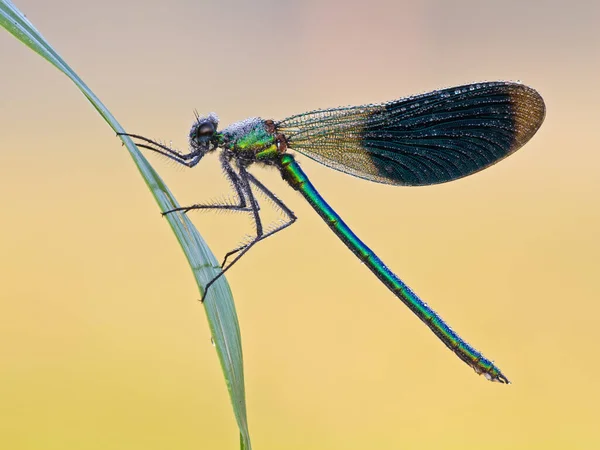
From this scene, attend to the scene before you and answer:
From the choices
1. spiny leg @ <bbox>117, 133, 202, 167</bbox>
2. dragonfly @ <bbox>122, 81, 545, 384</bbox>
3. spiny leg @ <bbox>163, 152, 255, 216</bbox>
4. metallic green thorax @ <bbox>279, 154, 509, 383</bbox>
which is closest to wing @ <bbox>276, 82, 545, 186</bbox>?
dragonfly @ <bbox>122, 81, 545, 384</bbox>

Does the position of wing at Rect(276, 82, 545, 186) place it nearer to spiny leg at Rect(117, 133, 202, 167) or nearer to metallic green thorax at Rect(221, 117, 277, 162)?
metallic green thorax at Rect(221, 117, 277, 162)

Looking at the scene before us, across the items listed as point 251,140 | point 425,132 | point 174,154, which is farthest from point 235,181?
point 425,132

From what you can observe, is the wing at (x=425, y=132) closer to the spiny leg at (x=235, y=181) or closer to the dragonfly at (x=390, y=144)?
the dragonfly at (x=390, y=144)

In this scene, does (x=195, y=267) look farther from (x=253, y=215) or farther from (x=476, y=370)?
(x=476, y=370)

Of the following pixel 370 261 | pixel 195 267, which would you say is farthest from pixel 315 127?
pixel 195 267

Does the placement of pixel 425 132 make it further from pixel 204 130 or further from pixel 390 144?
pixel 204 130

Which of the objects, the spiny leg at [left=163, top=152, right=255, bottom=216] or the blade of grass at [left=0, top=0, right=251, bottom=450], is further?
the spiny leg at [left=163, top=152, right=255, bottom=216]
